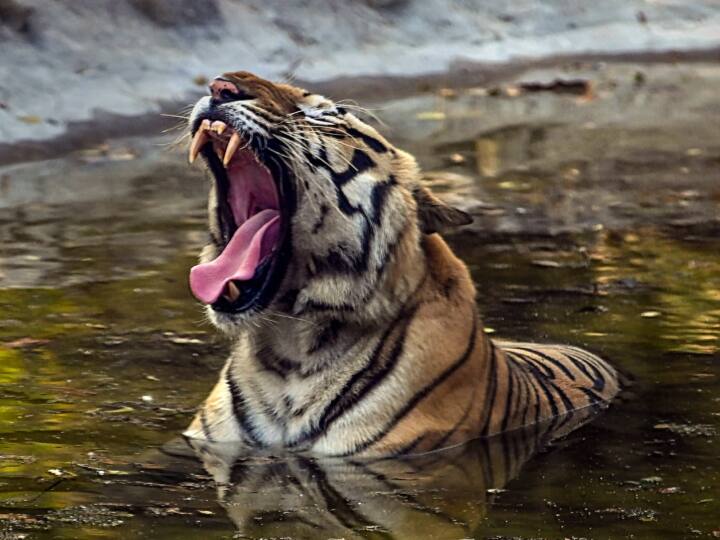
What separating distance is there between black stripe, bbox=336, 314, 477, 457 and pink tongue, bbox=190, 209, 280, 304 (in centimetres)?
57

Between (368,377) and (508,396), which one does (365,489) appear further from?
(508,396)

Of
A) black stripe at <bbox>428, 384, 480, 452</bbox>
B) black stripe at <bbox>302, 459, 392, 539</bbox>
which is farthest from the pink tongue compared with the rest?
black stripe at <bbox>428, 384, 480, 452</bbox>

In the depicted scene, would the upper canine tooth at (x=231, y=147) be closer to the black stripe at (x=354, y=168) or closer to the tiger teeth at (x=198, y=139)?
Answer: the tiger teeth at (x=198, y=139)

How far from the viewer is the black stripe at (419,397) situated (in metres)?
4.70

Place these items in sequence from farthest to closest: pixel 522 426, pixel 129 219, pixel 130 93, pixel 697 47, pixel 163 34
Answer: pixel 697 47, pixel 163 34, pixel 130 93, pixel 129 219, pixel 522 426

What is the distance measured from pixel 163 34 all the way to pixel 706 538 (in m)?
9.37

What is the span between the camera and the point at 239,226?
480 centimetres

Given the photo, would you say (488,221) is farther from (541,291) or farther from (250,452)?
(250,452)

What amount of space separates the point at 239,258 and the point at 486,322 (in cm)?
197

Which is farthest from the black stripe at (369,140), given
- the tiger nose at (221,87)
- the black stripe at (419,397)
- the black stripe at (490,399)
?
the black stripe at (490,399)

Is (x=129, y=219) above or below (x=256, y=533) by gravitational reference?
below

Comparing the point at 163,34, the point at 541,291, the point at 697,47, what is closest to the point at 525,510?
the point at 541,291

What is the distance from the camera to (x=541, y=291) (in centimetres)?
697

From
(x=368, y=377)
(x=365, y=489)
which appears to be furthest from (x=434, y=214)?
(x=365, y=489)
